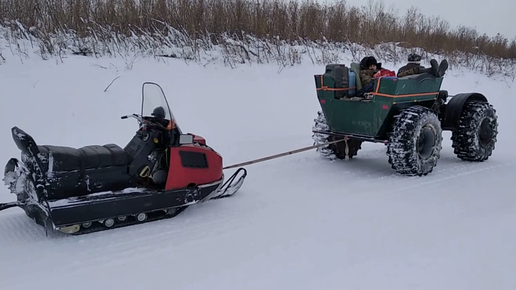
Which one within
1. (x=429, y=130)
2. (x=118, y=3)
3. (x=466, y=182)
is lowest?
(x=466, y=182)

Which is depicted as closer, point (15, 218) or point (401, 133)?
point (15, 218)

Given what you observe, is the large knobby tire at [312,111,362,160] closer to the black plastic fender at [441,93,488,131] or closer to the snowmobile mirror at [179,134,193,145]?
the black plastic fender at [441,93,488,131]

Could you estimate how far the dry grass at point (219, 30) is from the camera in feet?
29.5

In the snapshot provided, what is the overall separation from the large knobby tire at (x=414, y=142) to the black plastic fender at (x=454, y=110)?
0.71 metres

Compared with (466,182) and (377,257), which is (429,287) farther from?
(466,182)

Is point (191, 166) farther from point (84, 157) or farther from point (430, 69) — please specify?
point (430, 69)

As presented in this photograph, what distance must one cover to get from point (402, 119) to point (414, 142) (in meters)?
0.31

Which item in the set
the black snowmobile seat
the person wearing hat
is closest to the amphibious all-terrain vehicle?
the person wearing hat

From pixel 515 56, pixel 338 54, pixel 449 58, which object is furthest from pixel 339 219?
pixel 515 56

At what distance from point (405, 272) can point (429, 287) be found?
221mm

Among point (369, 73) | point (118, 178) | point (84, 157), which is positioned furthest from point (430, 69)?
point (84, 157)

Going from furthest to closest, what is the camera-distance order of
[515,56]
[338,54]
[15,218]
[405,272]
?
[515,56] → [338,54] → [15,218] → [405,272]

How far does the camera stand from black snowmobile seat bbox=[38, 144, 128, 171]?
3.78 meters

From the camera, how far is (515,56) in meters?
18.0
